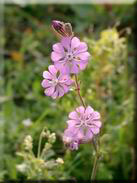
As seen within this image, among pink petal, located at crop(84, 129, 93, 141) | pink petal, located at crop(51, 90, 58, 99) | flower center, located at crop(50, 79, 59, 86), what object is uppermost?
flower center, located at crop(50, 79, 59, 86)

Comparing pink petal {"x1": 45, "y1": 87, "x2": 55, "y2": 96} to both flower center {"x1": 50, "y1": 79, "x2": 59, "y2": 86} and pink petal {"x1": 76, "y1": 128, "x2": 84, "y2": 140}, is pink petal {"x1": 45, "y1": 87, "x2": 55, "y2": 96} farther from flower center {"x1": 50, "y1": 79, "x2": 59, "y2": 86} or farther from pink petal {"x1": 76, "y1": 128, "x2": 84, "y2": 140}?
pink petal {"x1": 76, "y1": 128, "x2": 84, "y2": 140}

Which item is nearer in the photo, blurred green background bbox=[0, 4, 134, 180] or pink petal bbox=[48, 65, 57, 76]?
pink petal bbox=[48, 65, 57, 76]

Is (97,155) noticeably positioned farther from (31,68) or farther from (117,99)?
(31,68)

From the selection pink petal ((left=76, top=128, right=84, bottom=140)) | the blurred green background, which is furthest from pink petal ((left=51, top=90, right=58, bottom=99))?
the blurred green background

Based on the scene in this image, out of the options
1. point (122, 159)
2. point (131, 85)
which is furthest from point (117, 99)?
point (122, 159)

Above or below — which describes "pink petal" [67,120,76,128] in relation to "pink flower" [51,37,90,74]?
below

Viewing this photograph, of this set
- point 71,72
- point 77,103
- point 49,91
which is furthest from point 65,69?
point 77,103

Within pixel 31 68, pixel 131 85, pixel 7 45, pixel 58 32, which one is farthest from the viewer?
pixel 7 45
